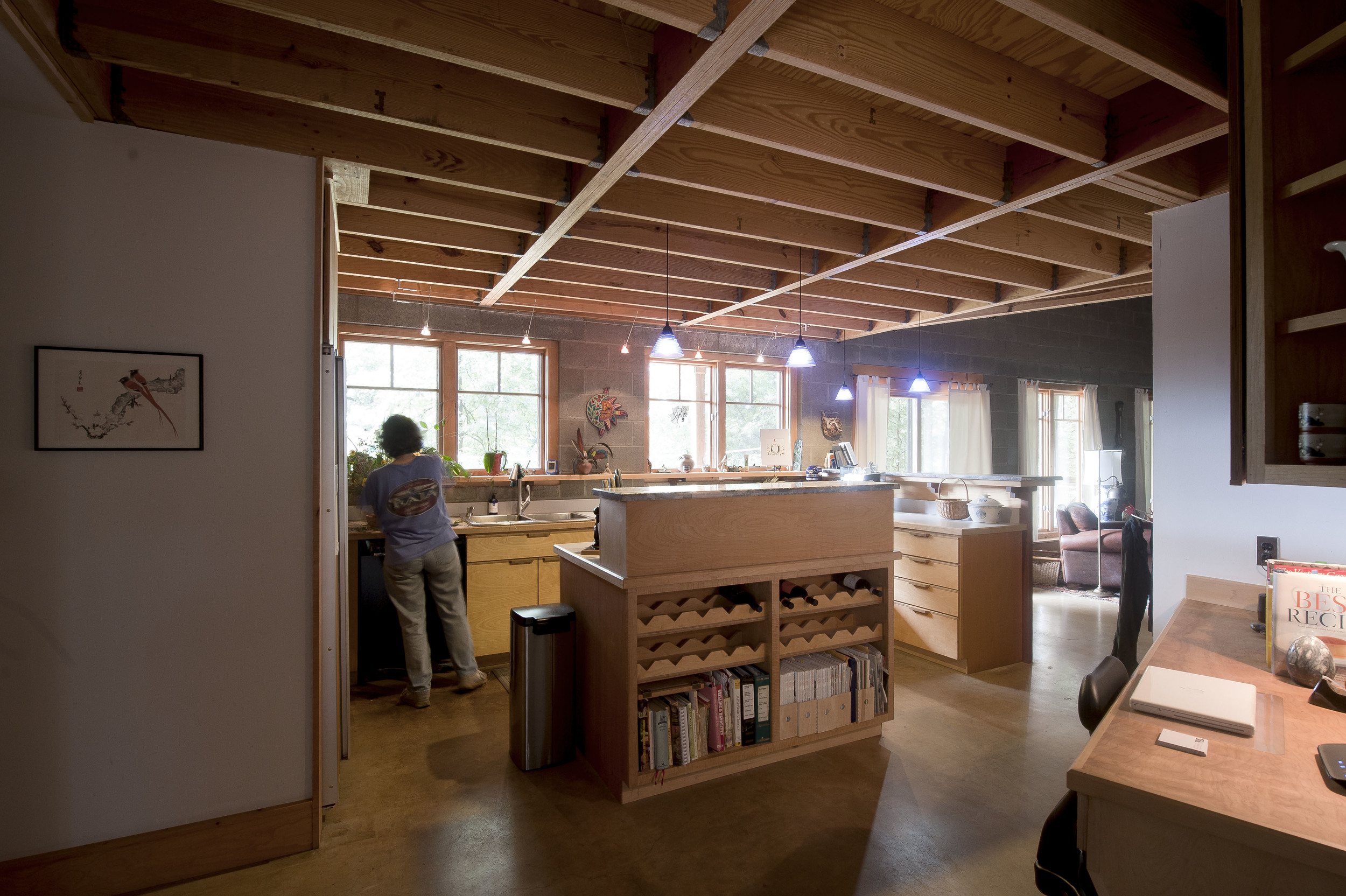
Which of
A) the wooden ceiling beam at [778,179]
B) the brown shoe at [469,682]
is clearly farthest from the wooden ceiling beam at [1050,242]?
the brown shoe at [469,682]

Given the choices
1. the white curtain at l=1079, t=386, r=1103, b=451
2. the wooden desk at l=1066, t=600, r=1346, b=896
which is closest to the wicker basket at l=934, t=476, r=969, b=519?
the wooden desk at l=1066, t=600, r=1346, b=896

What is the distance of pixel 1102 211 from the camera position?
3373 millimetres

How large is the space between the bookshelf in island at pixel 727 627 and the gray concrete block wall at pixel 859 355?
2.62m

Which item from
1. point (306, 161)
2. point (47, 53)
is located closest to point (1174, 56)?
point (306, 161)

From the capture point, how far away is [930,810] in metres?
2.49

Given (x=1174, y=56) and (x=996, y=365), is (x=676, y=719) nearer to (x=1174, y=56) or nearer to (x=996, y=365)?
(x=1174, y=56)

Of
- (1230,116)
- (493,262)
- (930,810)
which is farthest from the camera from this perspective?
(493,262)

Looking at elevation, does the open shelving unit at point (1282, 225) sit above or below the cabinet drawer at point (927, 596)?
above

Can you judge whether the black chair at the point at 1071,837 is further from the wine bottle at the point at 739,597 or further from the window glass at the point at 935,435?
the window glass at the point at 935,435

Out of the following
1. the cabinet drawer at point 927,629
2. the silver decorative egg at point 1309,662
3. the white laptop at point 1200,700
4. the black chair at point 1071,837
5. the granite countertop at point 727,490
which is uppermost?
the granite countertop at point 727,490

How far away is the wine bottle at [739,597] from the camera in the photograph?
2.82 metres

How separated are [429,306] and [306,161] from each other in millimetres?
2673

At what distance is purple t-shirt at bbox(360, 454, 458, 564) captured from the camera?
11.8 ft

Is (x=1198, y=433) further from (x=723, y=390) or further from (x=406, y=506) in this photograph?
(x=723, y=390)
